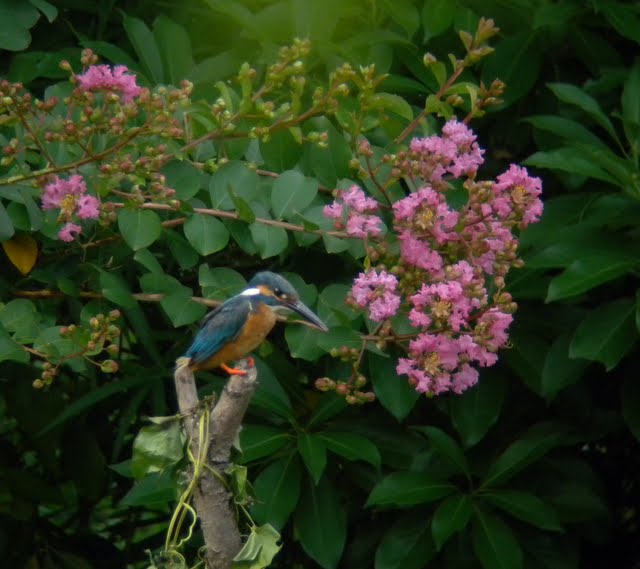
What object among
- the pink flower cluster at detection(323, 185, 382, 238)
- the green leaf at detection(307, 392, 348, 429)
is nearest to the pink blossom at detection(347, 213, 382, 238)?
the pink flower cluster at detection(323, 185, 382, 238)

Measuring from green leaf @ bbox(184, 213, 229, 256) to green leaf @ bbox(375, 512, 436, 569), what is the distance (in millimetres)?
1071

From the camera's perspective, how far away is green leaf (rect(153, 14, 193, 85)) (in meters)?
3.91

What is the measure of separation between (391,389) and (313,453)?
0.30 m

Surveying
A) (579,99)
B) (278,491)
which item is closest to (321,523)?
(278,491)

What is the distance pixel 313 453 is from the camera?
374 cm

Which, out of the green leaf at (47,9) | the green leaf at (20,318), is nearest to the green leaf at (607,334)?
the green leaf at (20,318)

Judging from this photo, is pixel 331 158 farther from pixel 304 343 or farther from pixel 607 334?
pixel 607 334

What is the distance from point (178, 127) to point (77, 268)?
468 mm

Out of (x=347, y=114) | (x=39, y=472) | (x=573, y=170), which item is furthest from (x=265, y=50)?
(x=39, y=472)

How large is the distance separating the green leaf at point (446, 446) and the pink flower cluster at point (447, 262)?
44 cm

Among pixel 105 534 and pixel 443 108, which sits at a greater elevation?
pixel 443 108

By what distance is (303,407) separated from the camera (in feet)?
13.1

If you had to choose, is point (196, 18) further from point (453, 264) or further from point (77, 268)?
point (453, 264)

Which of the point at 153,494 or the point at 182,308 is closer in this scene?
the point at 182,308
